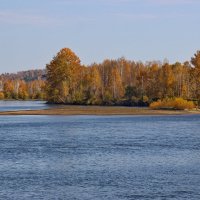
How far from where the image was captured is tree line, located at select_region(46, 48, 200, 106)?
10450 cm

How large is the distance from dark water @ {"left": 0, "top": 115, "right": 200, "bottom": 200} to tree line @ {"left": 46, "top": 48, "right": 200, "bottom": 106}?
192 feet

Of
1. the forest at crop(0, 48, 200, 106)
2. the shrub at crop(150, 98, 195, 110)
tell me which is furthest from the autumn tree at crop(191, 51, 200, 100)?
the shrub at crop(150, 98, 195, 110)

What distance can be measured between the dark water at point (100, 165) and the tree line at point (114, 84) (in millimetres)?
58546

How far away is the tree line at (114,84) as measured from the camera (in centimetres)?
10450

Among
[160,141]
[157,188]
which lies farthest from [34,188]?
[160,141]

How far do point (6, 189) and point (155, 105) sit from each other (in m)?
65.5

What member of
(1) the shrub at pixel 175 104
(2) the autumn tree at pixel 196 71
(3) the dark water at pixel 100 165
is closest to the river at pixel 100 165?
(3) the dark water at pixel 100 165

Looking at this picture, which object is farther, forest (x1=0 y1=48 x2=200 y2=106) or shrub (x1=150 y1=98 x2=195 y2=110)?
forest (x1=0 y1=48 x2=200 y2=106)

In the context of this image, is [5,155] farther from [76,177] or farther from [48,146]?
[76,177]

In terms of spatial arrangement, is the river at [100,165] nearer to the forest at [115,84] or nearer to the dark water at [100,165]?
the dark water at [100,165]

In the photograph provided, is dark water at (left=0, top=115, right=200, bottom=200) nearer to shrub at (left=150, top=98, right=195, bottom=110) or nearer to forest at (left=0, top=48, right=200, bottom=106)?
shrub at (left=150, top=98, right=195, bottom=110)

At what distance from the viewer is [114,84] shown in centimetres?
11712

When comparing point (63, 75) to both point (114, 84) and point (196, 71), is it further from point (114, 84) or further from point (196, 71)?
point (196, 71)

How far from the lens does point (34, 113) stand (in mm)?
76938
